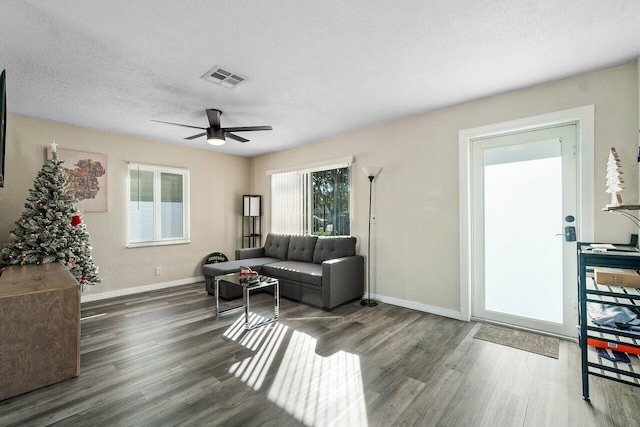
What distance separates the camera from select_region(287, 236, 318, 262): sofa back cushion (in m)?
4.80

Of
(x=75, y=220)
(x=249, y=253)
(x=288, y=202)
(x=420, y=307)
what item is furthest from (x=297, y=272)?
(x=75, y=220)

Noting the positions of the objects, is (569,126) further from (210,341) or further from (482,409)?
(210,341)

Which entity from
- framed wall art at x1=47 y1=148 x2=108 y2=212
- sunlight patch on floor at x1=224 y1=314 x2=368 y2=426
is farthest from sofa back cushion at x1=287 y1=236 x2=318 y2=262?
framed wall art at x1=47 y1=148 x2=108 y2=212

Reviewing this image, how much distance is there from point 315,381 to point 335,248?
2.35 meters

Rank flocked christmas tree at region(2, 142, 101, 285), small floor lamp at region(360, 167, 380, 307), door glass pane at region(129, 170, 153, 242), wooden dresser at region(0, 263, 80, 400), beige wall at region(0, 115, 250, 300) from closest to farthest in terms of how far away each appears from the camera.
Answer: wooden dresser at region(0, 263, 80, 400) < flocked christmas tree at region(2, 142, 101, 285) < beige wall at region(0, 115, 250, 300) < small floor lamp at region(360, 167, 380, 307) < door glass pane at region(129, 170, 153, 242)

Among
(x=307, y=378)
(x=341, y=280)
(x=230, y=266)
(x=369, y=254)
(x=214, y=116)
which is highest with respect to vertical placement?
(x=214, y=116)

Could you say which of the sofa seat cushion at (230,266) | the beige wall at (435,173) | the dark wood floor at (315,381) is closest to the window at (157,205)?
the sofa seat cushion at (230,266)

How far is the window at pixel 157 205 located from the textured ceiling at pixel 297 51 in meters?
1.46

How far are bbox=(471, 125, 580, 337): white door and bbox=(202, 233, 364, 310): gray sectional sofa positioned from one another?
1.56 metres

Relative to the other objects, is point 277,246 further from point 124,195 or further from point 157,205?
point 124,195

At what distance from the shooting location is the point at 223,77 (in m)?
2.75

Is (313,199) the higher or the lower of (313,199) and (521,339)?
the higher

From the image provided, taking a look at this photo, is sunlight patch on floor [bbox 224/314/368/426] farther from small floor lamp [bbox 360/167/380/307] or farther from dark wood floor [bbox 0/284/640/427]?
small floor lamp [bbox 360/167/380/307]

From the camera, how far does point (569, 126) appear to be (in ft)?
9.38
